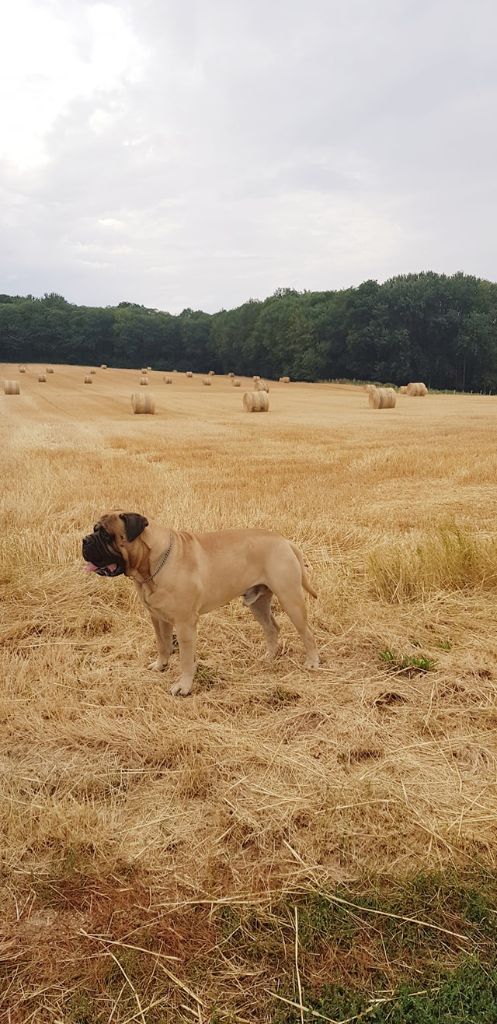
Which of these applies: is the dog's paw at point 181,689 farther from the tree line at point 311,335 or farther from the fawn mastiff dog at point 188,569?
the tree line at point 311,335

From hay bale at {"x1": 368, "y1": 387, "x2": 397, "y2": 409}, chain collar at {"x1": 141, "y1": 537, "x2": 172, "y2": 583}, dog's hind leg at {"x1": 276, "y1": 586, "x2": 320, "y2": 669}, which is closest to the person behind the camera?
chain collar at {"x1": 141, "y1": 537, "x2": 172, "y2": 583}

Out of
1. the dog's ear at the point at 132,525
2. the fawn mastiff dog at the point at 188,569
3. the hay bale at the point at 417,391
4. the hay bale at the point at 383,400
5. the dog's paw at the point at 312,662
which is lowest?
the dog's paw at the point at 312,662

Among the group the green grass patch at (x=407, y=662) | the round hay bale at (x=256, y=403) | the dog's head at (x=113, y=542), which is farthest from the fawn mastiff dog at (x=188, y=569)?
the round hay bale at (x=256, y=403)

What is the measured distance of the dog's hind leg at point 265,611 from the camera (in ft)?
15.9

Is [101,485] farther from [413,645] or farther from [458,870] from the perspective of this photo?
[458,870]

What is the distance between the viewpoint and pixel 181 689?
4.57 metres

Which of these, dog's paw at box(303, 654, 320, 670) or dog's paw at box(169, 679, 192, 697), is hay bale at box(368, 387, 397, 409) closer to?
dog's paw at box(303, 654, 320, 670)

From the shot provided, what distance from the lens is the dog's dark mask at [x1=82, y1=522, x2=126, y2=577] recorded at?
4.17 metres

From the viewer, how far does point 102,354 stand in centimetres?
9525

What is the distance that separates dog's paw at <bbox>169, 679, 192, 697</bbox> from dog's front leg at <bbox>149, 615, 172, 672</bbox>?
1.24 feet

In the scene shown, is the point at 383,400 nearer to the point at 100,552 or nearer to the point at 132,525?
the point at 132,525

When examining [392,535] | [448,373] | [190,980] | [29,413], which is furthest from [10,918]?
[448,373]

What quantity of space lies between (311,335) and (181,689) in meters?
71.4

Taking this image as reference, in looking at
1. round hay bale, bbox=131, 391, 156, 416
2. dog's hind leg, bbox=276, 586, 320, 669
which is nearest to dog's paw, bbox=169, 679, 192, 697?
dog's hind leg, bbox=276, 586, 320, 669
